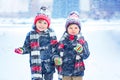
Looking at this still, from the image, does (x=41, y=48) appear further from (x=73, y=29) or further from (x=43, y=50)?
(x=73, y=29)

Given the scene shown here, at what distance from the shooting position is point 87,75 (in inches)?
124

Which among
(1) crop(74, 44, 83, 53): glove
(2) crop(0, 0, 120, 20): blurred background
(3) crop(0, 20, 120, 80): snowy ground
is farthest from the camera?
(2) crop(0, 0, 120, 20): blurred background

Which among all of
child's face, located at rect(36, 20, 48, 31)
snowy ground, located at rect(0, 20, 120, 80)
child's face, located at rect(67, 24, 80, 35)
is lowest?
snowy ground, located at rect(0, 20, 120, 80)

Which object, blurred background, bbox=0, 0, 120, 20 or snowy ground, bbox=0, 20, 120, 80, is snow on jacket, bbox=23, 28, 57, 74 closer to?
snowy ground, bbox=0, 20, 120, 80

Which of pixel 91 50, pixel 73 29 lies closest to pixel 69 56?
pixel 73 29

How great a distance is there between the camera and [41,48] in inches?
103

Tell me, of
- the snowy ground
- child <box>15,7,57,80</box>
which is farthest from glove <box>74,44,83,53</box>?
the snowy ground

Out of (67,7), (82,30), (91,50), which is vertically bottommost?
(91,50)

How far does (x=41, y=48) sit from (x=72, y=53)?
25 centimetres

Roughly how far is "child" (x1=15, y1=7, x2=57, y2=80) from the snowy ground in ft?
1.77

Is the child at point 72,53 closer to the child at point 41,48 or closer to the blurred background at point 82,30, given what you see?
the child at point 41,48

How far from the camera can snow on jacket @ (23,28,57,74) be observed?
2.61 metres

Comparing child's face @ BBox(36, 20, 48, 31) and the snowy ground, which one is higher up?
child's face @ BBox(36, 20, 48, 31)

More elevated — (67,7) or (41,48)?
(67,7)
